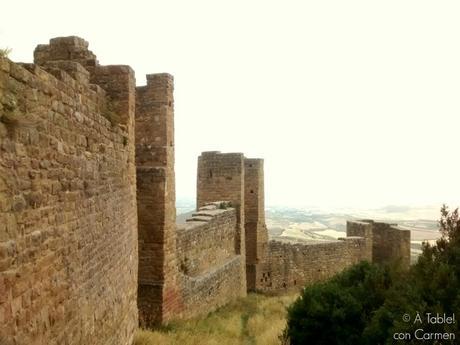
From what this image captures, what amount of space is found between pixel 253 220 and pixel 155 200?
8.85 meters

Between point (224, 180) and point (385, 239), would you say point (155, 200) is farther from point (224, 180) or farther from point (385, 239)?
point (385, 239)

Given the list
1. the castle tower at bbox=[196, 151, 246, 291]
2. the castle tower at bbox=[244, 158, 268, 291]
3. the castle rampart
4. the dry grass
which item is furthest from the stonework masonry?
the castle rampart

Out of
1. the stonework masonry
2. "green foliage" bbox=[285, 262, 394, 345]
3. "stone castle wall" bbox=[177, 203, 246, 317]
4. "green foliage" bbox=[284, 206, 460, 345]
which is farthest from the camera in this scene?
"stone castle wall" bbox=[177, 203, 246, 317]

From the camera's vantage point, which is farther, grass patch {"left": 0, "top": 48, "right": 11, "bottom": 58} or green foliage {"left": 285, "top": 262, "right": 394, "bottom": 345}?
green foliage {"left": 285, "top": 262, "right": 394, "bottom": 345}

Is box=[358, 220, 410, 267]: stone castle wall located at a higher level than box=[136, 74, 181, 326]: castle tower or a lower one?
lower

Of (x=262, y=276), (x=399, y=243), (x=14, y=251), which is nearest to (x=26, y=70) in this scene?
(x=14, y=251)

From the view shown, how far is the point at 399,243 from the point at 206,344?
1378 centimetres

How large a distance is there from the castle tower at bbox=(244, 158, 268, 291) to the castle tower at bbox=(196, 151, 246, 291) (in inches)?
62.7

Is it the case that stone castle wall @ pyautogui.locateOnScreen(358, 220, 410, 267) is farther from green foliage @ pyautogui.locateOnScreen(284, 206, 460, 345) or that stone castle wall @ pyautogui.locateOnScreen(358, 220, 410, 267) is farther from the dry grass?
green foliage @ pyautogui.locateOnScreen(284, 206, 460, 345)

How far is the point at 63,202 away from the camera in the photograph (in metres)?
4.33

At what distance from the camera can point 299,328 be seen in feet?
27.6

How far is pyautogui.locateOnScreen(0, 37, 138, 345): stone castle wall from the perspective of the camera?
3.24 m

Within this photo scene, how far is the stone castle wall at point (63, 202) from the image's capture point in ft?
10.6

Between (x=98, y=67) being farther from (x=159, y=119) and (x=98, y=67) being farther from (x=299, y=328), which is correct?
(x=299, y=328)
